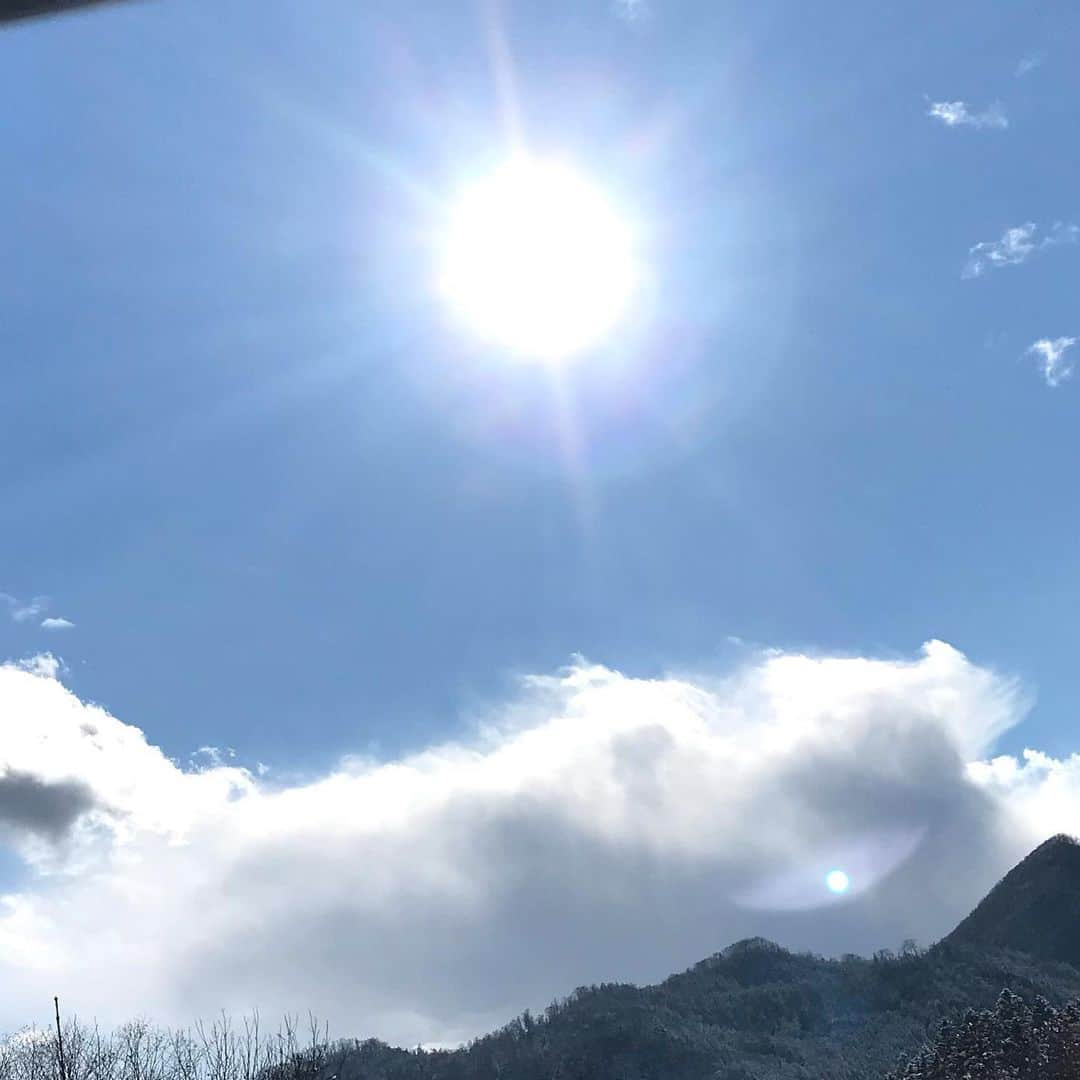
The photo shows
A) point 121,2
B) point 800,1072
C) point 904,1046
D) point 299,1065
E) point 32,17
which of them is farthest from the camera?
point 800,1072

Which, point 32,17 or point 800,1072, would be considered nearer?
point 32,17

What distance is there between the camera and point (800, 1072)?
198m

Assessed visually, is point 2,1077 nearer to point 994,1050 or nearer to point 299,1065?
point 299,1065

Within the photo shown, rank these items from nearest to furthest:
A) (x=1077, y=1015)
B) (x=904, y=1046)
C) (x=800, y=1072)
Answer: (x=1077, y=1015), (x=904, y=1046), (x=800, y=1072)

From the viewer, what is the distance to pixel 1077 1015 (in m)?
80.7

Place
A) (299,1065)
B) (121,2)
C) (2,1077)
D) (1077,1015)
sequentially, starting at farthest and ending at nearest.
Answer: (1077,1015), (2,1077), (299,1065), (121,2)

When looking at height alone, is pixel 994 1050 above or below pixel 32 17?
below

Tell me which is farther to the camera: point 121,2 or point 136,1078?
point 136,1078

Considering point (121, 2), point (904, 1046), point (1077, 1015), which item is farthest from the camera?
point (904, 1046)

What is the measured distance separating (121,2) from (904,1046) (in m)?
204

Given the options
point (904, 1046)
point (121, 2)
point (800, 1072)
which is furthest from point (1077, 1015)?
point (800, 1072)

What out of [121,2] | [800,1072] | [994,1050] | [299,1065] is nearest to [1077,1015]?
[994,1050]

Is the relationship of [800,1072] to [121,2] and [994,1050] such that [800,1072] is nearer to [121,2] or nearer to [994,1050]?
[994,1050]

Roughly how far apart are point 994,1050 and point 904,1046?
111745mm
